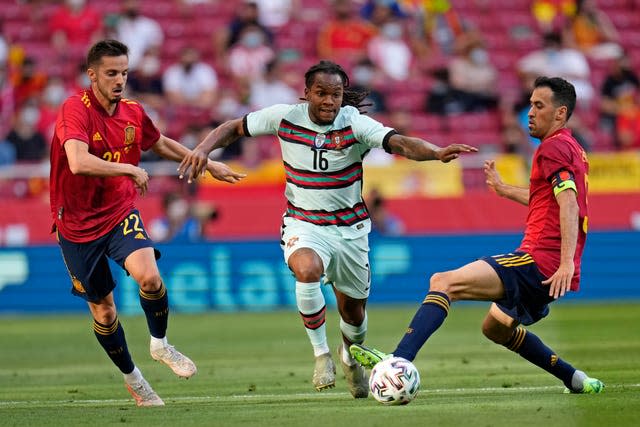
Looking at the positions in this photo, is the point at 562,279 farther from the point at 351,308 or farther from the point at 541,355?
the point at 351,308

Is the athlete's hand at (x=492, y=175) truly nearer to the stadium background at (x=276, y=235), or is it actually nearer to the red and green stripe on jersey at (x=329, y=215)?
the red and green stripe on jersey at (x=329, y=215)

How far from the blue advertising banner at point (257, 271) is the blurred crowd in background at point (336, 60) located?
1.95 m

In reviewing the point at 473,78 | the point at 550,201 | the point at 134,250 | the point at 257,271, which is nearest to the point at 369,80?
the point at 473,78

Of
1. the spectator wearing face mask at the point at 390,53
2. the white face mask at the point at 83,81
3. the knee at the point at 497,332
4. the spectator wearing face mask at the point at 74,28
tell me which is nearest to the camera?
the knee at the point at 497,332

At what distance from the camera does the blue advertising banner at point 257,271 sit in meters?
18.7

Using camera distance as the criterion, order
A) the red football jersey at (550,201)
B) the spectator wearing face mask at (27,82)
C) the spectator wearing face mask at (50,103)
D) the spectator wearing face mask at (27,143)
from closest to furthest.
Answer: the red football jersey at (550,201)
the spectator wearing face mask at (27,143)
the spectator wearing face mask at (50,103)
the spectator wearing face mask at (27,82)

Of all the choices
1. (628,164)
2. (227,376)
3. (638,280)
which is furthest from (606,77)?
(227,376)

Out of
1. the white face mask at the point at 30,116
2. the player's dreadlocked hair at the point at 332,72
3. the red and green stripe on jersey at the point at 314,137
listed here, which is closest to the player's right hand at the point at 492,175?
the red and green stripe on jersey at the point at 314,137

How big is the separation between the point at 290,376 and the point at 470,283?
319 centimetres

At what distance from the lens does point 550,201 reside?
853 centimetres

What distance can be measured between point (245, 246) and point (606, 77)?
8429 mm

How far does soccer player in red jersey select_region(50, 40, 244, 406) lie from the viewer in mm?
9102

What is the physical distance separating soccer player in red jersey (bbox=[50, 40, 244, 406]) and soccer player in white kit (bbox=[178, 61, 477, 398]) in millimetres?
505

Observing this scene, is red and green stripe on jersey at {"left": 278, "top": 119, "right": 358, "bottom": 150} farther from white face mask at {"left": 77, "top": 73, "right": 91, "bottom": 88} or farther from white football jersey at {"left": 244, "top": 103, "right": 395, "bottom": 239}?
white face mask at {"left": 77, "top": 73, "right": 91, "bottom": 88}
